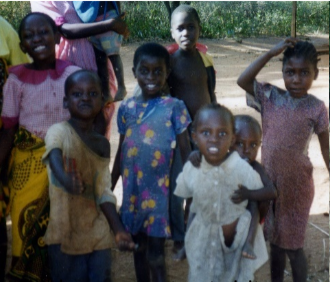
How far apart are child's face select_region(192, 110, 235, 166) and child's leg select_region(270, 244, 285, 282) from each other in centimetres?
63

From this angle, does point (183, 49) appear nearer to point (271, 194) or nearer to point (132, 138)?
point (132, 138)

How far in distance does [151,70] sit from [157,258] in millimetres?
705

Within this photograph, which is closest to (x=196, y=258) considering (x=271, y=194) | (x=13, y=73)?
(x=271, y=194)

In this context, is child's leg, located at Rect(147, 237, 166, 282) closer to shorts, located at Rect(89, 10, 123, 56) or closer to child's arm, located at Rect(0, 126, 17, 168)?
child's arm, located at Rect(0, 126, 17, 168)

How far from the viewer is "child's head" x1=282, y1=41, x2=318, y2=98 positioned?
190 cm

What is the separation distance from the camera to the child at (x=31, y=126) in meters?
1.90

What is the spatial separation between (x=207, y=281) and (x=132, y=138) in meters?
0.60

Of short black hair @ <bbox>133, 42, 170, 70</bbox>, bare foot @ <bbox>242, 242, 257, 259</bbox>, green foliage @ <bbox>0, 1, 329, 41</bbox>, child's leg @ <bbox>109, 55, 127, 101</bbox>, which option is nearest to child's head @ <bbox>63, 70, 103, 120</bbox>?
short black hair @ <bbox>133, 42, 170, 70</bbox>

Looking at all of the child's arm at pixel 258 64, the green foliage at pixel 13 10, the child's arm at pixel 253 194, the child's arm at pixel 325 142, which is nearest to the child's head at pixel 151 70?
the child's arm at pixel 258 64

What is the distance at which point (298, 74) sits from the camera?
1917mm

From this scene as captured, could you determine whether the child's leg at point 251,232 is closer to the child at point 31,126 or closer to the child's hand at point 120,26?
the child at point 31,126

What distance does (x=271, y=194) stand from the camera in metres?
1.70

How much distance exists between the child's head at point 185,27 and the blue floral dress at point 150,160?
1.83 ft

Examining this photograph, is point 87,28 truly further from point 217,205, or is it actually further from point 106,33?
point 217,205
